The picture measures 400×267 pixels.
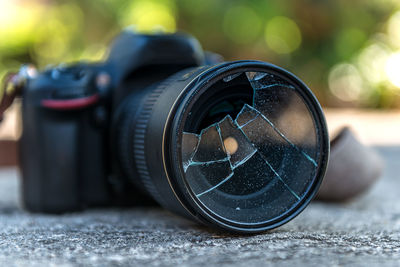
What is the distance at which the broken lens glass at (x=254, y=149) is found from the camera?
2.62 ft

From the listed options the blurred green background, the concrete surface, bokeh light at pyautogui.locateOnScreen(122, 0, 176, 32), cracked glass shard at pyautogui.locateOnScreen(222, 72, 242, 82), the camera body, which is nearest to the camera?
the concrete surface

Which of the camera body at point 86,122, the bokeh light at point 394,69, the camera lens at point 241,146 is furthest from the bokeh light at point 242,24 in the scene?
the camera lens at point 241,146

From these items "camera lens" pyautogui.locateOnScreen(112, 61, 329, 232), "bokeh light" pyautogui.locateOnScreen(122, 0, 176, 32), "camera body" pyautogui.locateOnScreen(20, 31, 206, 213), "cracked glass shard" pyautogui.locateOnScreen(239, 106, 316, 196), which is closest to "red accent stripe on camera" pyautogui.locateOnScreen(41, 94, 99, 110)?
"camera body" pyautogui.locateOnScreen(20, 31, 206, 213)

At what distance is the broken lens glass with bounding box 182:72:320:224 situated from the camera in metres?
0.80

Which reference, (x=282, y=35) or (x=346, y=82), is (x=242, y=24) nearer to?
(x=282, y=35)

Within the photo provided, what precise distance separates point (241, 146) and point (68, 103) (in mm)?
448

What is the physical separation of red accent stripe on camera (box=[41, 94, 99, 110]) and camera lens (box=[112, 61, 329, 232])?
319 mm

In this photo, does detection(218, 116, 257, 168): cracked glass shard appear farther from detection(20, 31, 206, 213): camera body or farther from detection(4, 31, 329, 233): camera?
detection(20, 31, 206, 213): camera body

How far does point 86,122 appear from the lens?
115 centimetres

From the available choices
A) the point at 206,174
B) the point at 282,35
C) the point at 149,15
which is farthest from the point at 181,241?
the point at 282,35

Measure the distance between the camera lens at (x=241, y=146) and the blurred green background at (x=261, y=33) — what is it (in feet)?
11.0

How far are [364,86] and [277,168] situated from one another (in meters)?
3.75

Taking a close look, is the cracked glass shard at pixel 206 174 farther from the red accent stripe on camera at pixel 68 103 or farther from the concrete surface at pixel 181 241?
the red accent stripe on camera at pixel 68 103

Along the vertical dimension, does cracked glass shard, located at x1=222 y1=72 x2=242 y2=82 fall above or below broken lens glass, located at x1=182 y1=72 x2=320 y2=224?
above
